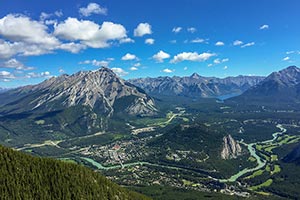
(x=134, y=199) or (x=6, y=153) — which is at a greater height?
(x=6, y=153)

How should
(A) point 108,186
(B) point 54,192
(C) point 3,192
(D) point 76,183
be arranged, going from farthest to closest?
1. (A) point 108,186
2. (D) point 76,183
3. (B) point 54,192
4. (C) point 3,192

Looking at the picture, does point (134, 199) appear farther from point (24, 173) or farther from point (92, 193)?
point (24, 173)

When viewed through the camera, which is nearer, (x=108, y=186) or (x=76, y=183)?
(x=76, y=183)

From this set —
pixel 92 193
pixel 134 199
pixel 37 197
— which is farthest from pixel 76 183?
pixel 134 199

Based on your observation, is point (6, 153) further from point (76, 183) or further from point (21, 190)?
point (76, 183)

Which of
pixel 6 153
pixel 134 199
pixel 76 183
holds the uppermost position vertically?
pixel 6 153

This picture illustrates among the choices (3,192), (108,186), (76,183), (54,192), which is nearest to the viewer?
(3,192)
